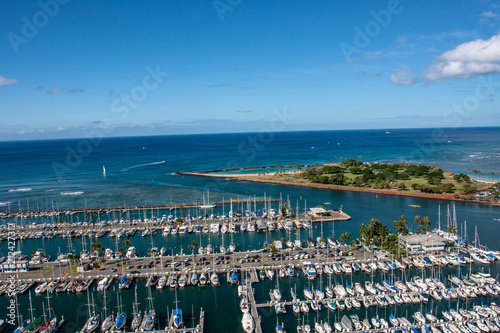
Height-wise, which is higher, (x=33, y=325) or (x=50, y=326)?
(x=33, y=325)

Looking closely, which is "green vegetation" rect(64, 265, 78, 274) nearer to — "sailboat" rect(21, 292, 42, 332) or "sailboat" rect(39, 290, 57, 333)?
"sailboat" rect(21, 292, 42, 332)

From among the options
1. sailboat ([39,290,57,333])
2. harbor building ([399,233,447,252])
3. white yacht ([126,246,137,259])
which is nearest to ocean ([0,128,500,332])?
sailboat ([39,290,57,333])

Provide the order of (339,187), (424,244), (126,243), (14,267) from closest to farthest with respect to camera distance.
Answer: (14,267), (424,244), (126,243), (339,187)

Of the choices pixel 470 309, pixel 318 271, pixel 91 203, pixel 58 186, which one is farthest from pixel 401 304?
pixel 58 186

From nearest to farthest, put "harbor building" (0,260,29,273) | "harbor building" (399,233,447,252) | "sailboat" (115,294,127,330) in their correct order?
"sailboat" (115,294,127,330) < "harbor building" (0,260,29,273) < "harbor building" (399,233,447,252)

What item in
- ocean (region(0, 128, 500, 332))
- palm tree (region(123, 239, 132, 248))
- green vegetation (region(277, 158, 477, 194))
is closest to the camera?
ocean (region(0, 128, 500, 332))

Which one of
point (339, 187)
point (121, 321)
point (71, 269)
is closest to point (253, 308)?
point (121, 321)

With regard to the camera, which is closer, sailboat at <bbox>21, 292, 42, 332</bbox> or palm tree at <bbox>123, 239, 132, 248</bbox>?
sailboat at <bbox>21, 292, 42, 332</bbox>

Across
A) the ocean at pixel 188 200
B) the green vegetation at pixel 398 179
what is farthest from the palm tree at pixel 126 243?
the green vegetation at pixel 398 179

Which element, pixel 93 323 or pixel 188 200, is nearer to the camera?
pixel 93 323

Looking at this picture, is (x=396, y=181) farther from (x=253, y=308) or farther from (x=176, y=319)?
(x=176, y=319)

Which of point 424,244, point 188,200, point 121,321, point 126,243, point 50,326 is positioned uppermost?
point 126,243

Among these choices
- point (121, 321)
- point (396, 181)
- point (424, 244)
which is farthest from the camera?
point (396, 181)
